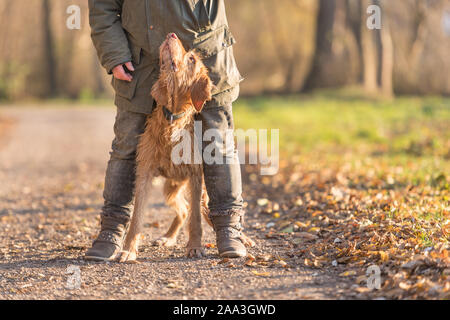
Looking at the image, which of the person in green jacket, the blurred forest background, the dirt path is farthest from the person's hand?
the blurred forest background

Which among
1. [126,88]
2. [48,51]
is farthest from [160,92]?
[48,51]

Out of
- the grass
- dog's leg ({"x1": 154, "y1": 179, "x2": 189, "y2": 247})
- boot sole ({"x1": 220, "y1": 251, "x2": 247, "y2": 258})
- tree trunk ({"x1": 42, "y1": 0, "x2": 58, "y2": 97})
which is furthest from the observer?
tree trunk ({"x1": 42, "y1": 0, "x2": 58, "y2": 97})

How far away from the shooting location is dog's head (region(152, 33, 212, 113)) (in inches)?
170

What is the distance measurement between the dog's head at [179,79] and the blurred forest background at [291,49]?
13995mm

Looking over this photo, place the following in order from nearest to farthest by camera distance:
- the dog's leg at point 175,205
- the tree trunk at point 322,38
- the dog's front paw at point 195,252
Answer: the dog's front paw at point 195,252 < the dog's leg at point 175,205 < the tree trunk at point 322,38

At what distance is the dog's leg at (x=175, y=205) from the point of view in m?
5.07

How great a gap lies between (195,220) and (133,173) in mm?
586

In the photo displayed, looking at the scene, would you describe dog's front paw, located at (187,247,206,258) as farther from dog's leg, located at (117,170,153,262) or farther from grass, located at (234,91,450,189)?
grass, located at (234,91,450,189)

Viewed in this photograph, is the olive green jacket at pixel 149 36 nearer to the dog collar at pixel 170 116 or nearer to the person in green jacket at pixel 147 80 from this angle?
the person in green jacket at pixel 147 80

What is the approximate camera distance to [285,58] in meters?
19.6

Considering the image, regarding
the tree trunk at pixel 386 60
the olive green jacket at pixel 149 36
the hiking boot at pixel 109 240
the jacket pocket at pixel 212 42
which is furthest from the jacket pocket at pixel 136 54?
the tree trunk at pixel 386 60

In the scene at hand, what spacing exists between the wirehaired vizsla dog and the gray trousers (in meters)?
0.08
